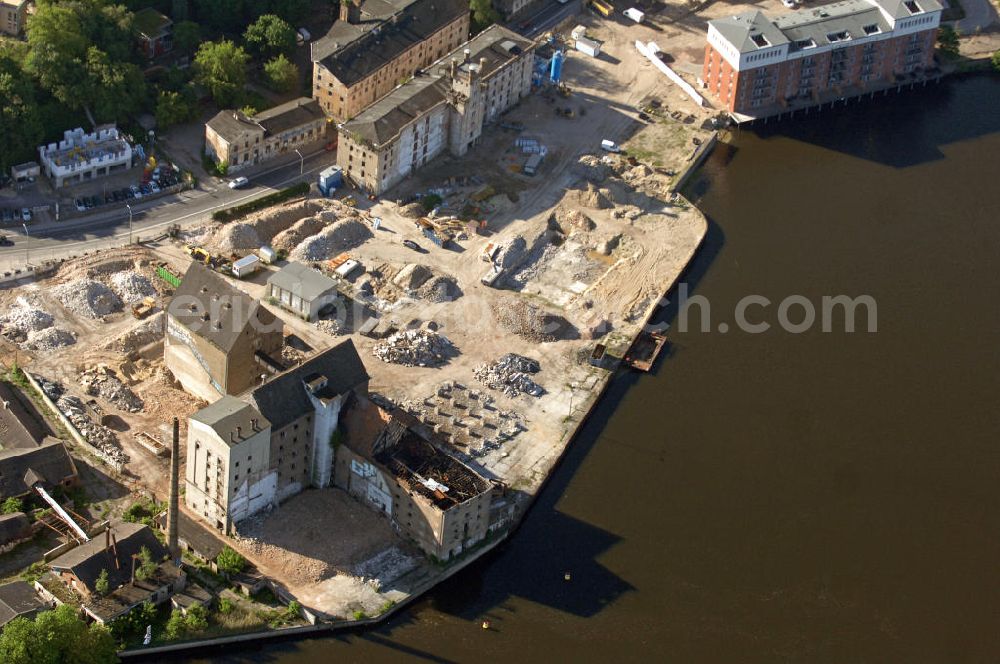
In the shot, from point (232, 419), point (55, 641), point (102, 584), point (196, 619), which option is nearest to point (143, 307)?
point (232, 419)

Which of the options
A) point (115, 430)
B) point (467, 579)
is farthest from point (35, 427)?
point (467, 579)

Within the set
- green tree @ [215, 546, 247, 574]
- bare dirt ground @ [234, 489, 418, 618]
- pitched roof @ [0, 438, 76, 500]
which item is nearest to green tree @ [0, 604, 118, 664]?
green tree @ [215, 546, 247, 574]

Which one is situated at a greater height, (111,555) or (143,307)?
(143,307)

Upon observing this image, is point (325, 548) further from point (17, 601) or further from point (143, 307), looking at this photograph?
point (143, 307)

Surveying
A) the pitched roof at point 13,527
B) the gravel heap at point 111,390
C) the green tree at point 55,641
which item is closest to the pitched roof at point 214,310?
the gravel heap at point 111,390

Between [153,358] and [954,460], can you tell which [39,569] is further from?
[954,460]

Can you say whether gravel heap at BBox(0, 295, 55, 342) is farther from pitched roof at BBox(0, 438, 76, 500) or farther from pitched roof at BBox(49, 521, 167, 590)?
pitched roof at BBox(49, 521, 167, 590)
